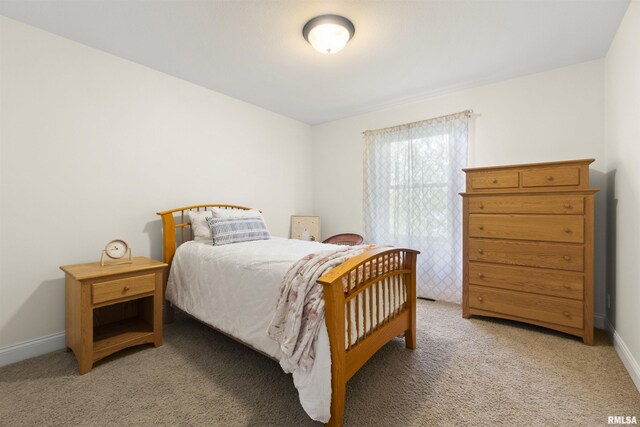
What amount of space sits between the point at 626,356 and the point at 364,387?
1.82m

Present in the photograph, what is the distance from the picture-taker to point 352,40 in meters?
2.26

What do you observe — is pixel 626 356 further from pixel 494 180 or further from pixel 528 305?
pixel 494 180

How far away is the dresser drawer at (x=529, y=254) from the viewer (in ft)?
7.55

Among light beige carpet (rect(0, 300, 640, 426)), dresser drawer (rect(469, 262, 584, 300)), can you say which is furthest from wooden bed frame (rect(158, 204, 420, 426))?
dresser drawer (rect(469, 262, 584, 300))

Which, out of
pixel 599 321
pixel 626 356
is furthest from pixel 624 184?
pixel 599 321

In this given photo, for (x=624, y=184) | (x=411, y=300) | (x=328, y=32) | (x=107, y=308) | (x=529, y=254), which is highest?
(x=328, y=32)

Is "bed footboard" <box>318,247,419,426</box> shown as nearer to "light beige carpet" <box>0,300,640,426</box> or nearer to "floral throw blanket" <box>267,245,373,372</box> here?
"floral throw blanket" <box>267,245,373,372</box>

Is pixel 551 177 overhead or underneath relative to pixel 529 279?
overhead

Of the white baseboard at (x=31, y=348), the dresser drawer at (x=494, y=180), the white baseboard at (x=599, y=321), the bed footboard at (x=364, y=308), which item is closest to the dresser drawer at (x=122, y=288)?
the white baseboard at (x=31, y=348)

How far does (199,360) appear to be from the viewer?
6.74 feet

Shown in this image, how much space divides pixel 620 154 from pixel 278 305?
2.76 metres

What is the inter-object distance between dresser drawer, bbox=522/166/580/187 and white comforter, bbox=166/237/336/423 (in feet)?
6.44

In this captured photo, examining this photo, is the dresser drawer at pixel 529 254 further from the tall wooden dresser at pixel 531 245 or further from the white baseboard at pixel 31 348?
the white baseboard at pixel 31 348

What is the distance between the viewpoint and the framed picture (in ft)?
13.5
